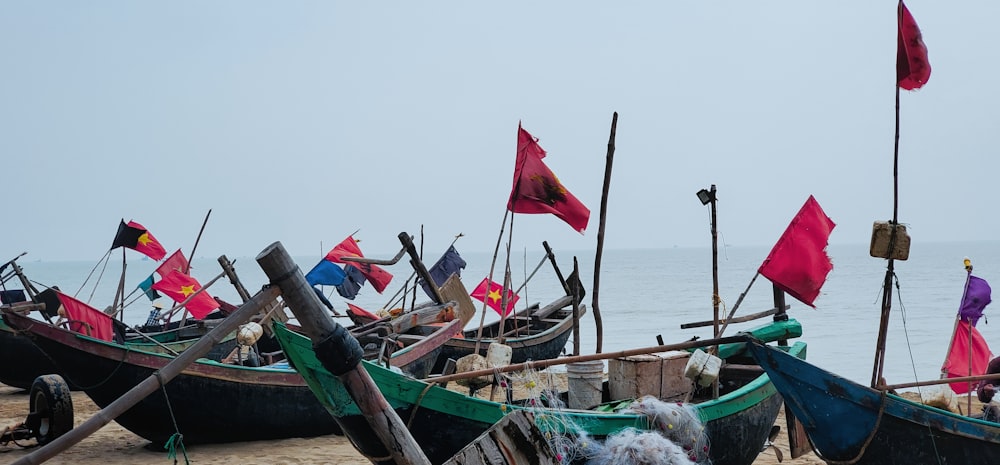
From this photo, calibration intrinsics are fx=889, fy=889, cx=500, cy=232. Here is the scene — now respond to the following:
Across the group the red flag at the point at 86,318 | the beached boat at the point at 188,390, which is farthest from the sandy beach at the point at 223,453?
the red flag at the point at 86,318

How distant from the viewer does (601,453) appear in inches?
259

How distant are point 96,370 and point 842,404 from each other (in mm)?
7560

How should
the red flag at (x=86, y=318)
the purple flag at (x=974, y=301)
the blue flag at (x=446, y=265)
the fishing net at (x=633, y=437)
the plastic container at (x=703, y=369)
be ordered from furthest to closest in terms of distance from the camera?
1. the blue flag at (x=446, y=265)
2. the red flag at (x=86, y=318)
3. the purple flag at (x=974, y=301)
4. the plastic container at (x=703, y=369)
5. the fishing net at (x=633, y=437)

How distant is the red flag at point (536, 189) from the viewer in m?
11.1

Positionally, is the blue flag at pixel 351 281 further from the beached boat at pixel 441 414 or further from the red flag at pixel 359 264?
the beached boat at pixel 441 414

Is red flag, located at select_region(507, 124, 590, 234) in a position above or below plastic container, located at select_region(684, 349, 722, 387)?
above

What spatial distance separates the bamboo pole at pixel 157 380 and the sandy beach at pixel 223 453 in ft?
16.7

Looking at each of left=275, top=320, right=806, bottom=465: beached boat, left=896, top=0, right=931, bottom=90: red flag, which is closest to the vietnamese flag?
left=275, top=320, right=806, bottom=465: beached boat

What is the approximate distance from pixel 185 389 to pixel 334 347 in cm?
577

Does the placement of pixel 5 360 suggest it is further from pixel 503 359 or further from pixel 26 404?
pixel 503 359

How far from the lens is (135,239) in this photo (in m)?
16.2

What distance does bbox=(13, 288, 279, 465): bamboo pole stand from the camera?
14.4 feet

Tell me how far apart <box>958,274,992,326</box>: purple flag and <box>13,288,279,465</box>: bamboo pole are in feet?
29.0

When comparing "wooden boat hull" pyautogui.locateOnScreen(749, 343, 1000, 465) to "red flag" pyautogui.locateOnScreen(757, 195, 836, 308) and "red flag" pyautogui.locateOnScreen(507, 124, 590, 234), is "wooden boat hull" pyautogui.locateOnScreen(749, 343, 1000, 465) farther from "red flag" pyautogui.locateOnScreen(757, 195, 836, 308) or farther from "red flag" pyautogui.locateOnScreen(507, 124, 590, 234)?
"red flag" pyautogui.locateOnScreen(507, 124, 590, 234)
